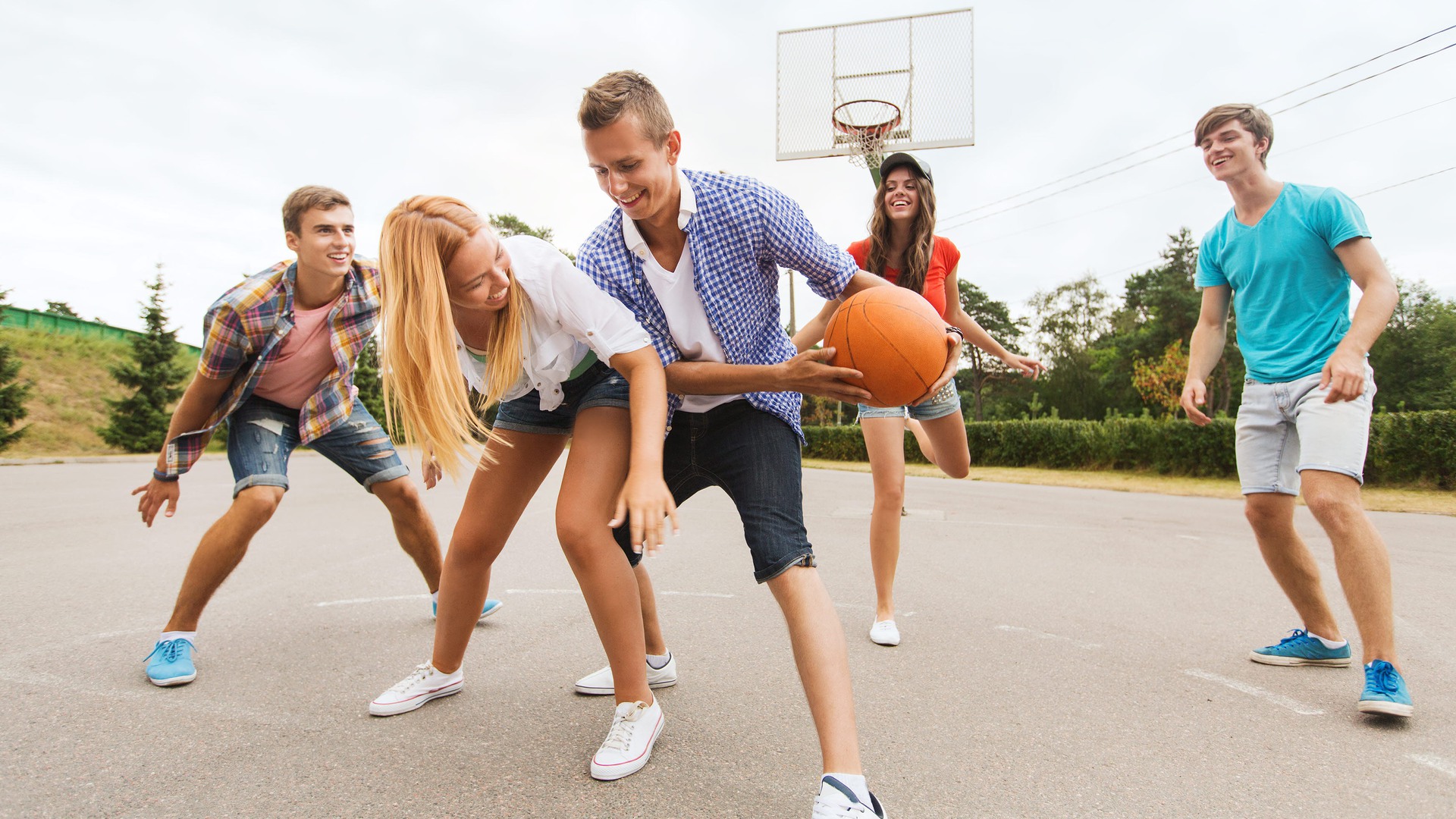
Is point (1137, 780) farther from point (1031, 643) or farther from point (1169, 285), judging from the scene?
point (1169, 285)

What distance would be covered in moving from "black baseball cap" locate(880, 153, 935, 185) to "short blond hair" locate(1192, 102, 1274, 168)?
1164 millimetres

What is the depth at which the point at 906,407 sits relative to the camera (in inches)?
157

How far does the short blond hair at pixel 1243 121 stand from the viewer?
3.48 metres

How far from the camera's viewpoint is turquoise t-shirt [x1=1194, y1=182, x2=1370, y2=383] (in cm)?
331

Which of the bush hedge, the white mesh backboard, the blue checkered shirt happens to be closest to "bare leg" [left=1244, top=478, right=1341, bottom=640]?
the blue checkered shirt

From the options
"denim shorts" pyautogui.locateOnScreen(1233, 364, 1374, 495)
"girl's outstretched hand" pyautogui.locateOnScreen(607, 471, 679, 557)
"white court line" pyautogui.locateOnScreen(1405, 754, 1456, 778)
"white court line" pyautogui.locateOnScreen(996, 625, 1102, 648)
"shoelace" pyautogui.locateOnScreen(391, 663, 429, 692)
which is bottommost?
"white court line" pyautogui.locateOnScreen(996, 625, 1102, 648)

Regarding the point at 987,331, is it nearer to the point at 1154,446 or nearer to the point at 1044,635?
the point at 1154,446

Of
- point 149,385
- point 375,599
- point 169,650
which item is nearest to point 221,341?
point 169,650

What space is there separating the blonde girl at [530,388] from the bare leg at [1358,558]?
2.35 m

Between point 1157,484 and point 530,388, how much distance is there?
647 inches

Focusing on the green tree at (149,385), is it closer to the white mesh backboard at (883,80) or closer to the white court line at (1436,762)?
the white mesh backboard at (883,80)

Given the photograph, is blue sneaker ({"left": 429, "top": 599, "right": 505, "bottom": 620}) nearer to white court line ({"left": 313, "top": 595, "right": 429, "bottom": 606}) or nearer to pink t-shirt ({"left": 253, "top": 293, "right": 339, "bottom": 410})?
white court line ({"left": 313, "top": 595, "right": 429, "bottom": 606})

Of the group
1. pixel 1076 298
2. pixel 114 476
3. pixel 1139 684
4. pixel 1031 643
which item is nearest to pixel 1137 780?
pixel 1139 684

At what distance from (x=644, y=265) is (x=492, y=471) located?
0.89 metres
